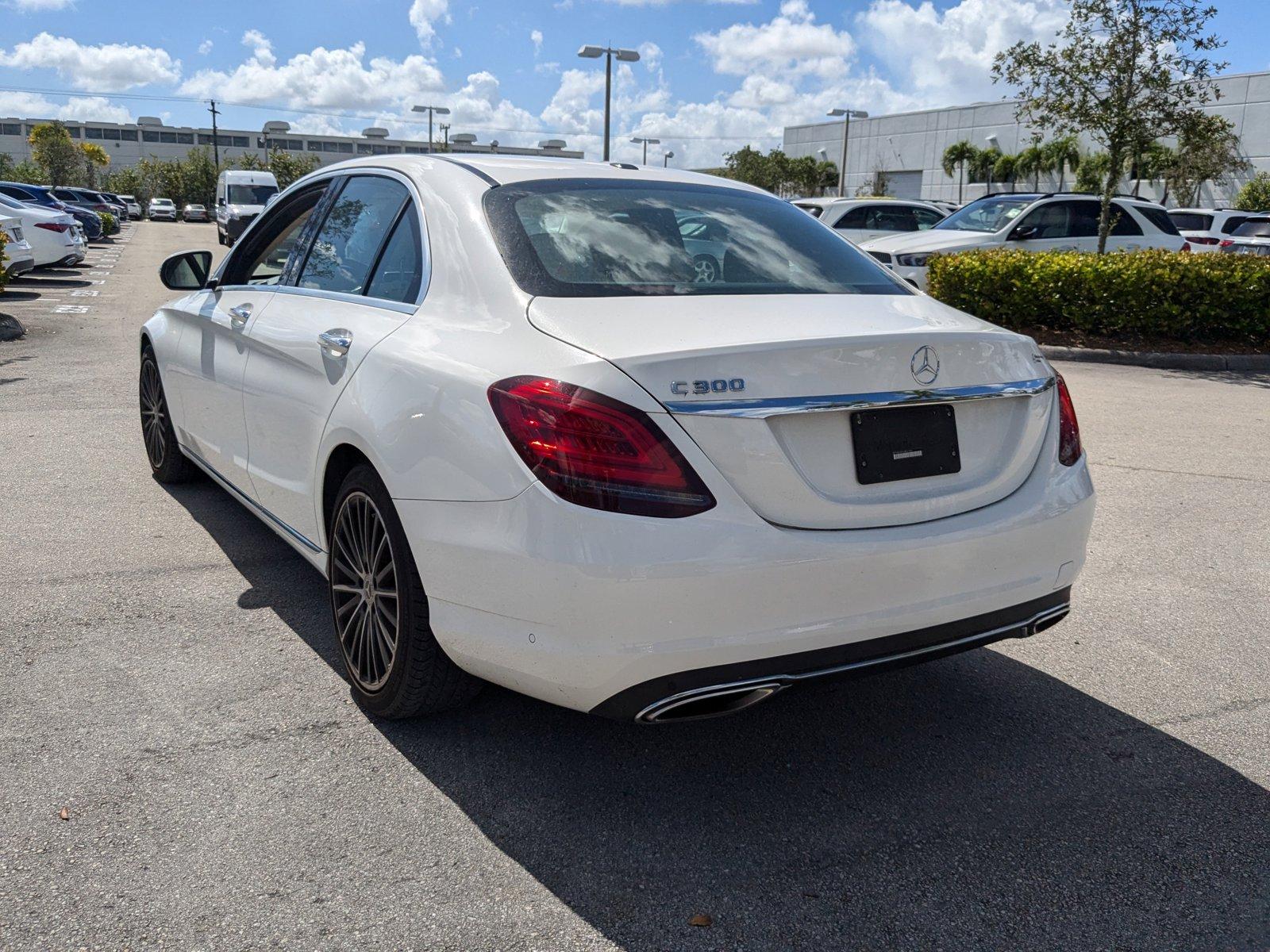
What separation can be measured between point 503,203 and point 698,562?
1412mm

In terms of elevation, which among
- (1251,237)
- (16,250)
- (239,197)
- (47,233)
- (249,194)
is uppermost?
(249,194)

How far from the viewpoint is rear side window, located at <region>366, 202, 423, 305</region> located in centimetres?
336

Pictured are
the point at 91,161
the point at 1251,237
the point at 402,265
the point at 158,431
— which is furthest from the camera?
the point at 91,161

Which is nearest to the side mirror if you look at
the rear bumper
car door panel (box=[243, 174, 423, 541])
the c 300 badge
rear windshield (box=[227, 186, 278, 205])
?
car door panel (box=[243, 174, 423, 541])

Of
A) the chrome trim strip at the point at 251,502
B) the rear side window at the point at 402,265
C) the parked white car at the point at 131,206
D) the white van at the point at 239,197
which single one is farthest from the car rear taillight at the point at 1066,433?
the parked white car at the point at 131,206

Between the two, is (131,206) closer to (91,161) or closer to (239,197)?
(91,161)

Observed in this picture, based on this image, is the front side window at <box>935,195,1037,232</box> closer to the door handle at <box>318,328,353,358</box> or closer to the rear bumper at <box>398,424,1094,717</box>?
the door handle at <box>318,328,353,358</box>

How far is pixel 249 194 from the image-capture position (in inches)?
1382

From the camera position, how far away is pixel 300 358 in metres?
3.69

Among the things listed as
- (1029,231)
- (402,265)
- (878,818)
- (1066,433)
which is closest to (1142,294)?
(1029,231)

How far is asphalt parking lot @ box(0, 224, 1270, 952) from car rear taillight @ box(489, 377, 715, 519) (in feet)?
2.87

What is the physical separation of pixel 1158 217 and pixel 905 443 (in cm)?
1627

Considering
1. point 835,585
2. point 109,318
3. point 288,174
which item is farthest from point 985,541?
point 288,174

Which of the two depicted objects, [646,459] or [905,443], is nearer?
[646,459]
